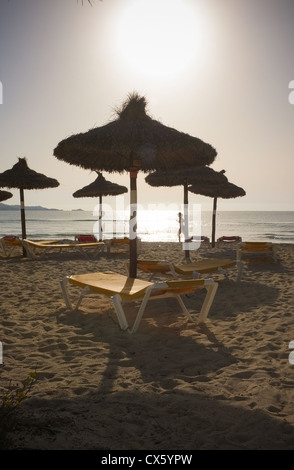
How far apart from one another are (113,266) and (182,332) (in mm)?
5338

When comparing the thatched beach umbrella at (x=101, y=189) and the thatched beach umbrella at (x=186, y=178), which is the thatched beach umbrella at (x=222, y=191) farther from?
the thatched beach umbrella at (x=101, y=189)

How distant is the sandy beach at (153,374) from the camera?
2.26m

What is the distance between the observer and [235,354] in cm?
365

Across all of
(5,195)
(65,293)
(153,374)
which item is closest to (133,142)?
(65,293)

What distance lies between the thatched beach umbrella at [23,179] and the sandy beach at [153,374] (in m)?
6.44

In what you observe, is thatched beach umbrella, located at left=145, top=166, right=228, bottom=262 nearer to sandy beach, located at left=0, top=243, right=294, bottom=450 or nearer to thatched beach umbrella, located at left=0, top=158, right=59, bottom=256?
thatched beach umbrella, located at left=0, top=158, right=59, bottom=256

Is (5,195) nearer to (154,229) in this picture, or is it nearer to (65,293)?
(65,293)

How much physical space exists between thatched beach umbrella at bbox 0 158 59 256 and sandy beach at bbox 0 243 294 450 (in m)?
6.44

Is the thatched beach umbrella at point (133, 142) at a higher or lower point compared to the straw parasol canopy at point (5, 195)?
higher

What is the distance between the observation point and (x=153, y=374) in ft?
10.4

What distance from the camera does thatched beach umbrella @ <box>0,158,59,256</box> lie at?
11.6 m

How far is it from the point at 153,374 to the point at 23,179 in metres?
9.65

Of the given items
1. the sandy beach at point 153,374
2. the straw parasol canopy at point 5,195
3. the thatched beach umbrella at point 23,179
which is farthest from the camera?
the straw parasol canopy at point 5,195

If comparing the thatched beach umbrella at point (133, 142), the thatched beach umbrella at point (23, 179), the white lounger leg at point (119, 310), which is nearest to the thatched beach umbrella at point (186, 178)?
the thatched beach umbrella at point (23, 179)
